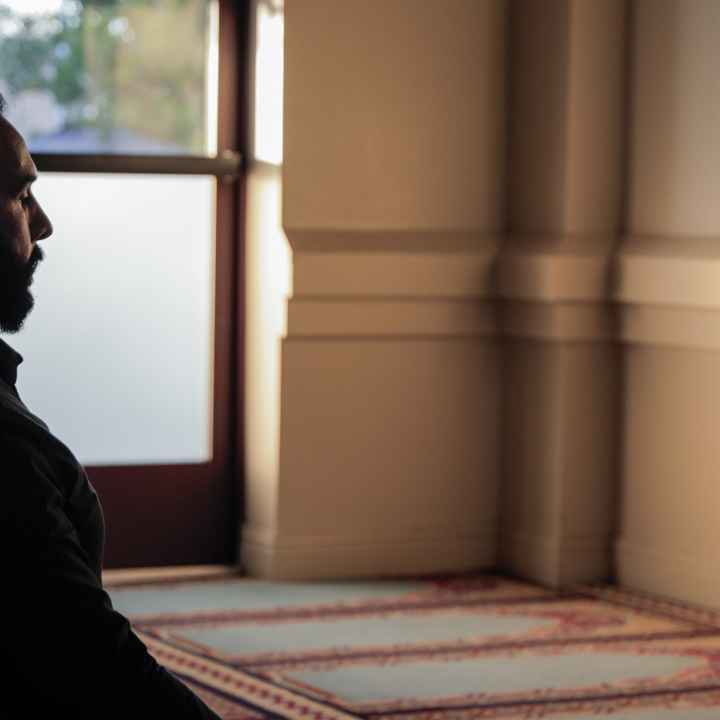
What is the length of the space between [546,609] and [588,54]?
187 centimetres

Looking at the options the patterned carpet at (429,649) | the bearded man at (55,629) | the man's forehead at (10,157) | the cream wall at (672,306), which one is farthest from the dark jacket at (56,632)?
the cream wall at (672,306)

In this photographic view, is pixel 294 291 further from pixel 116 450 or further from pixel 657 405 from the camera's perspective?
pixel 657 405

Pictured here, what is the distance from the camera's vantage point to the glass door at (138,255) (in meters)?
5.91

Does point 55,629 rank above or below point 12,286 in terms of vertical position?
below

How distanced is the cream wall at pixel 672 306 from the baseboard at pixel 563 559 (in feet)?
0.26

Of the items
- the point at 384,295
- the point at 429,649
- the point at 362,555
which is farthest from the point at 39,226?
the point at 362,555

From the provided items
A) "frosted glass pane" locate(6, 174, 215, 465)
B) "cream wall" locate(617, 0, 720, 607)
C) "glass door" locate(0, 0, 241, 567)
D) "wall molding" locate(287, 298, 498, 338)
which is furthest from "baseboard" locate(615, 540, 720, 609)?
"frosted glass pane" locate(6, 174, 215, 465)

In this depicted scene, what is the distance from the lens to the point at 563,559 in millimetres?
5973

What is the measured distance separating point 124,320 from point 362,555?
1.18m

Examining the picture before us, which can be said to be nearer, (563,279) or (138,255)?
(563,279)

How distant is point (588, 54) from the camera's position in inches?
230

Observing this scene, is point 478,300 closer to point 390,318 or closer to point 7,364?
point 390,318

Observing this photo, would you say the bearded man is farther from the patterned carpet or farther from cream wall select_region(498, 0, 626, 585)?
cream wall select_region(498, 0, 626, 585)

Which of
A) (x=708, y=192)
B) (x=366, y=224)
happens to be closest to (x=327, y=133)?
(x=366, y=224)
